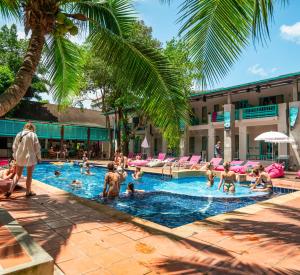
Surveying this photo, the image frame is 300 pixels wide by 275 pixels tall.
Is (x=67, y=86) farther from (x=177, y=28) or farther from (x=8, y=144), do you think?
(x=8, y=144)

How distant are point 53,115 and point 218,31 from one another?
3047cm

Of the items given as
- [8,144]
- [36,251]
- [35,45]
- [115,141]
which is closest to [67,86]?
[35,45]

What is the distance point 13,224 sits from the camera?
3.04 metres

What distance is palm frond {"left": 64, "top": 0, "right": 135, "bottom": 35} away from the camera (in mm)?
5539

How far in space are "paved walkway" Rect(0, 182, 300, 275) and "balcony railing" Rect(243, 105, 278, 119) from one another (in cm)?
1432

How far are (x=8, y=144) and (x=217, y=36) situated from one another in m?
28.9

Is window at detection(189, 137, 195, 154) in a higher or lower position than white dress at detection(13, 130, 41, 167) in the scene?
higher

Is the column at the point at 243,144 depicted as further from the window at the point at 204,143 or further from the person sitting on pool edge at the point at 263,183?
the person sitting on pool edge at the point at 263,183

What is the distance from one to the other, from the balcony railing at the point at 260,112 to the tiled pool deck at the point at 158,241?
14240 millimetres

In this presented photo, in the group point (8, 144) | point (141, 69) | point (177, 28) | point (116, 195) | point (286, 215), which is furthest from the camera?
point (8, 144)

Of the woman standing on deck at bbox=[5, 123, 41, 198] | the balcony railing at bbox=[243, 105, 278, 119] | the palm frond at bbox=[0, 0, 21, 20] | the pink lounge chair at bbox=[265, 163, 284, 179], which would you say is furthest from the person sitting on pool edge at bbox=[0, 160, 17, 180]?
the balcony railing at bbox=[243, 105, 278, 119]

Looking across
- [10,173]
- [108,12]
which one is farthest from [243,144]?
[108,12]

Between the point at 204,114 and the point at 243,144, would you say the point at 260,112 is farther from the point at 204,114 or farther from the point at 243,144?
the point at 204,114

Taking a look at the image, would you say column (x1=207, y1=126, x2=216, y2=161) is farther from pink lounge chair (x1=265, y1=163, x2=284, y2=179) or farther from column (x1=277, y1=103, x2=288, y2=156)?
pink lounge chair (x1=265, y1=163, x2=284, y2=179)
